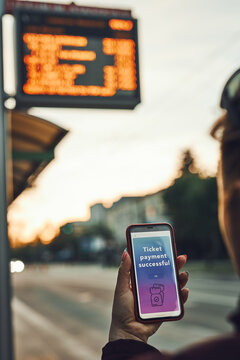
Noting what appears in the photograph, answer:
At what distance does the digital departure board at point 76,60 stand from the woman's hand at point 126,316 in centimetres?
272

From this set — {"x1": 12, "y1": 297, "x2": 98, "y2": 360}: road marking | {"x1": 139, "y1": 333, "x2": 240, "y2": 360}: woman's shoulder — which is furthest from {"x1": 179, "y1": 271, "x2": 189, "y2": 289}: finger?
{"x1": 12, "y1": 297, "x2": 98, "y2": 360}: road marking

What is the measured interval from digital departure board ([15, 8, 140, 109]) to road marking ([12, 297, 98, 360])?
5689 millimetres

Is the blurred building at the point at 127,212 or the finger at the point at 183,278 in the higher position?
the finger at the point at 183,278

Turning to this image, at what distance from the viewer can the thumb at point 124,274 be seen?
59.0 inches

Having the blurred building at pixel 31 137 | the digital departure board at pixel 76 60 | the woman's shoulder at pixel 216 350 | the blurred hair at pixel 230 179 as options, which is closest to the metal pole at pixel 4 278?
the digital departure board at pixel 76 60

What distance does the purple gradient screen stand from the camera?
1.48m

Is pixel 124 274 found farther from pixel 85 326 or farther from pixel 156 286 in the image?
pixel 85 326

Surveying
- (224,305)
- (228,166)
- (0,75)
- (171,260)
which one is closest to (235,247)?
(228,166)

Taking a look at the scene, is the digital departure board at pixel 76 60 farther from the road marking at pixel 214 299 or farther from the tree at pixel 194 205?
the tree at pixel 194 205

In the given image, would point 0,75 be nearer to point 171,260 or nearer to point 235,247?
point 171,260

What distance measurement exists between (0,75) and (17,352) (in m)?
6.58

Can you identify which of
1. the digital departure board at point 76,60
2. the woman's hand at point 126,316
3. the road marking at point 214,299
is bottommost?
the road marking at point 214,299

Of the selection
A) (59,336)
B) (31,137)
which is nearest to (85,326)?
(59,336)

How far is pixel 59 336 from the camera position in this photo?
11.2 meters
